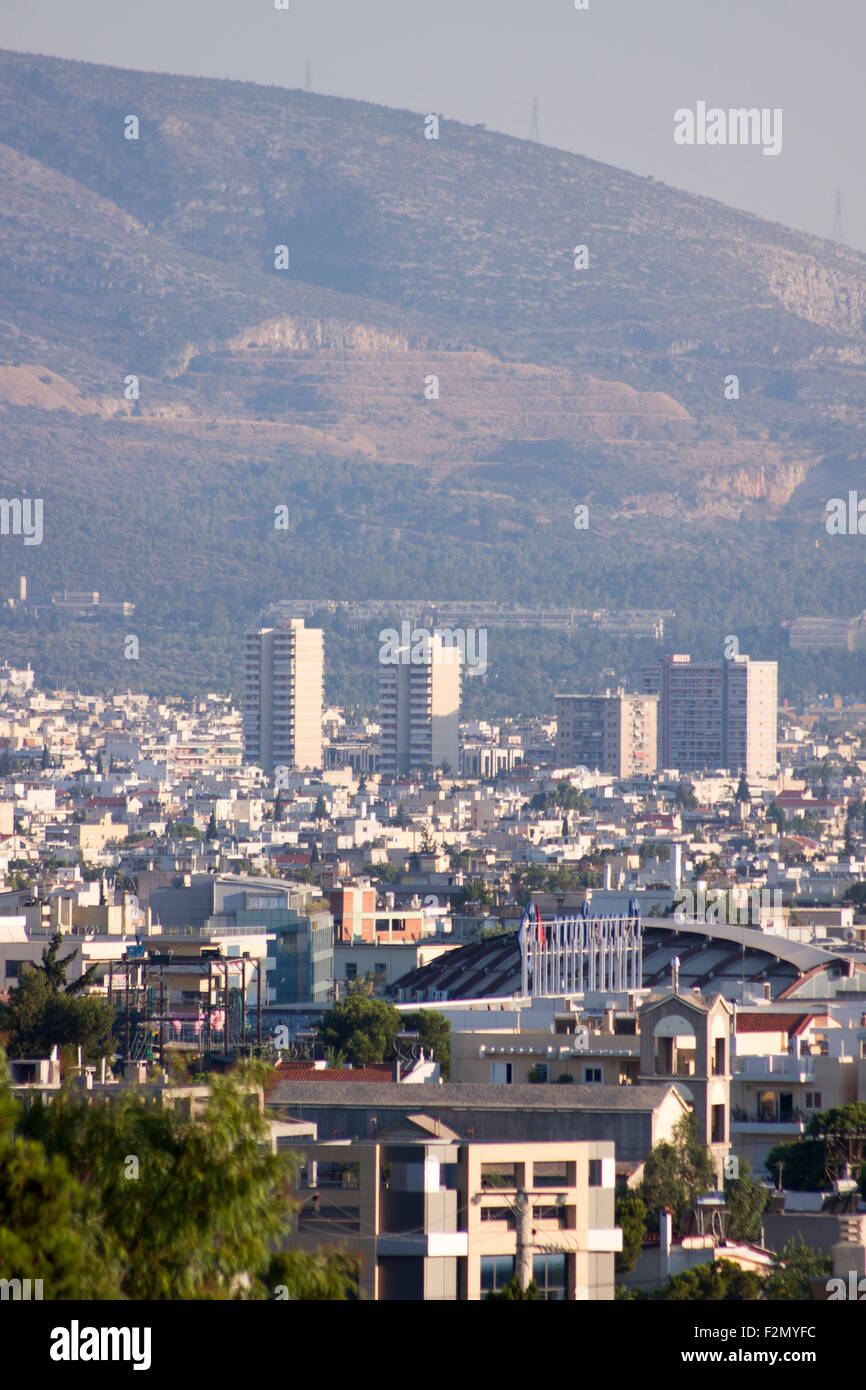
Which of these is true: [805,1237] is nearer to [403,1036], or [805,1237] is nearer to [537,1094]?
[537,1094]

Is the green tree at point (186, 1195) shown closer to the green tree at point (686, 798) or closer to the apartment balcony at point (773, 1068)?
the apartment balcony at point (773, 1068)

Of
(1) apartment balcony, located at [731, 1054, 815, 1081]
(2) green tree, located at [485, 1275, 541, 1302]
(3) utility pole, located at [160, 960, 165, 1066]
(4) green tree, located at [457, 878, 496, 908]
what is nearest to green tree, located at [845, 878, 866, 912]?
(4) green tree, located at [457, 878, 496, 908]

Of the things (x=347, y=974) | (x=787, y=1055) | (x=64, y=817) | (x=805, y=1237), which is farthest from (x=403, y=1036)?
(x=64, y=817)

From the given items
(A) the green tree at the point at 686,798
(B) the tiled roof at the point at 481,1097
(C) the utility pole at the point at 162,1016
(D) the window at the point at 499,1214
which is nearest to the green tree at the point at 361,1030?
(C) the utility pole at the point at 162,1016

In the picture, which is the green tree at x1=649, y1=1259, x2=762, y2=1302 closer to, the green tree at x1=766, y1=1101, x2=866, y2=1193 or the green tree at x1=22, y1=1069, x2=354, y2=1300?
the green tree at x1=766, y1=1101, x2=866, y2=1193
